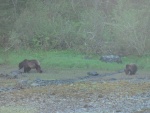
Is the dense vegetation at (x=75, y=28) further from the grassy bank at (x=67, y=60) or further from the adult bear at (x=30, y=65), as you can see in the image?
the adult bear at (x=30, y=65)

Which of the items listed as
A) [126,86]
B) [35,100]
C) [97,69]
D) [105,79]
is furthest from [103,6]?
[35,100]

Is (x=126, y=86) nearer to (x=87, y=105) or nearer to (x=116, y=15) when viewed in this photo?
(x=87, y=105)

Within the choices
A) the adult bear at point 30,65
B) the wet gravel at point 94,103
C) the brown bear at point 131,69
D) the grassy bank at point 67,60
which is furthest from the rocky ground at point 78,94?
the grassy bank at point 67,60

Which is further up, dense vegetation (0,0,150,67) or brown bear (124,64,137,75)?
dense vegetation (0,0,150,67)

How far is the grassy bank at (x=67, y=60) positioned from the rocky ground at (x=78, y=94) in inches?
86.4

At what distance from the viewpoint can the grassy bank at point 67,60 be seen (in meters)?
21.9

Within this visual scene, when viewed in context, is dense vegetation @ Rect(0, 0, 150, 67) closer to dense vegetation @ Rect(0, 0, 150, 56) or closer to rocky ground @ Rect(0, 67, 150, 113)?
dense vegetation @ Rect(0, 0, 150, 56)

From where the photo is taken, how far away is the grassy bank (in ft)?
71.9

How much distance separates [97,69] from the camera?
21.5 metres

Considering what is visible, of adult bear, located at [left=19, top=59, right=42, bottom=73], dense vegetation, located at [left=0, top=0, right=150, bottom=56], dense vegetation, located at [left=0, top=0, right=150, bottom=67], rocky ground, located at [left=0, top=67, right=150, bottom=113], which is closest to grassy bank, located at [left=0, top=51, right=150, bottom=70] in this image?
dense vegetation, located at [left=0, top=0, right=150, bottom=67]

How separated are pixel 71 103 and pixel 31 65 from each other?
7312 mm

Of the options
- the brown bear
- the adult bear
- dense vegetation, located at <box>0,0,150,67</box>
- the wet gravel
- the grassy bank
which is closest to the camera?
the wet gravel

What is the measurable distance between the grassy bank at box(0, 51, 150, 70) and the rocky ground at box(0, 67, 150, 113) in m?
2.19

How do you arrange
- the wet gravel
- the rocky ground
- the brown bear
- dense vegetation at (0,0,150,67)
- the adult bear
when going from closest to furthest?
1. the wet gravel
2. the rocky ground
3. the brown bear
4. the adult bear
5. dense vegetation at (0,0,150,67)
